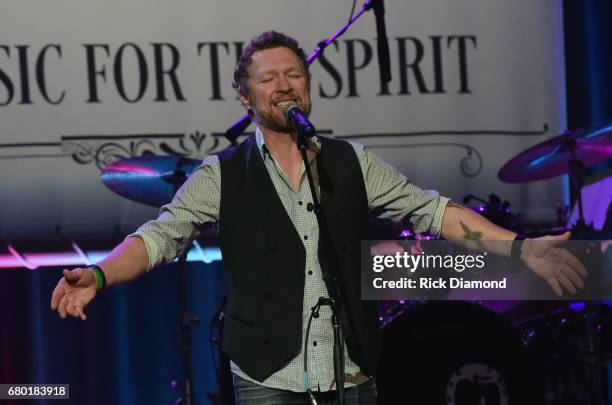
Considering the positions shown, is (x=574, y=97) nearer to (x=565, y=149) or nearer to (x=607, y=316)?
(x=565, y=149)

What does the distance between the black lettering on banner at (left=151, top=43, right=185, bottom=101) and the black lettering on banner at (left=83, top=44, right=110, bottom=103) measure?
25 centimetres

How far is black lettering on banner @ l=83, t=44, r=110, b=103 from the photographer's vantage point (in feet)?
15.0

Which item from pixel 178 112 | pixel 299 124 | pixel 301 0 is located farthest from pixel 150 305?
pixel 299 124

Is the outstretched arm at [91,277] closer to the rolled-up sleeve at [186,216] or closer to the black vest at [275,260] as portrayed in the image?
the rolled-up sleeve at [186,216]

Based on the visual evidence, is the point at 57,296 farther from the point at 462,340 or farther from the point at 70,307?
the point at 462,340

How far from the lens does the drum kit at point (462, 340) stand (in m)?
3.91

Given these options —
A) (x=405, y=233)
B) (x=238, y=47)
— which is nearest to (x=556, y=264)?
(x=405, y=233)

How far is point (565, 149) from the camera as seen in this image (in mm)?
3996

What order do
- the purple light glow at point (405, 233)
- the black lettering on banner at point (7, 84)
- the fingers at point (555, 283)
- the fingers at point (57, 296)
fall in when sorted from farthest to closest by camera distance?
1. the black lettering on banner at point (7, 84)
2. the purple light glow at point (405, 233)
3. the fingers at point (555, 283)
4. the fingers at point (57, 296)

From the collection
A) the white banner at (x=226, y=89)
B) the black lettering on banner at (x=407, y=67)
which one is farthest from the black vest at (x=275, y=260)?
the black lettering on banner at (x=407, y=67)

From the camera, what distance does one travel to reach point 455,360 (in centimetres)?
396

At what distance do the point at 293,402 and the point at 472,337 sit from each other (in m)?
1.78

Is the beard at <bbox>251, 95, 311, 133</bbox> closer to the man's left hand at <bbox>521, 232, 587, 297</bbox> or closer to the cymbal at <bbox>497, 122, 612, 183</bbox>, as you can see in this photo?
the man's left hand at <bbox>521, 232, 587, 297</bbox>

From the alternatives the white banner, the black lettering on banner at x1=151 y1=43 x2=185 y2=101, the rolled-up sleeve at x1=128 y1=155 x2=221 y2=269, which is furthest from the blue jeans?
the black lettering on banner at x1=151 y1=43 x2=185 y2=101
